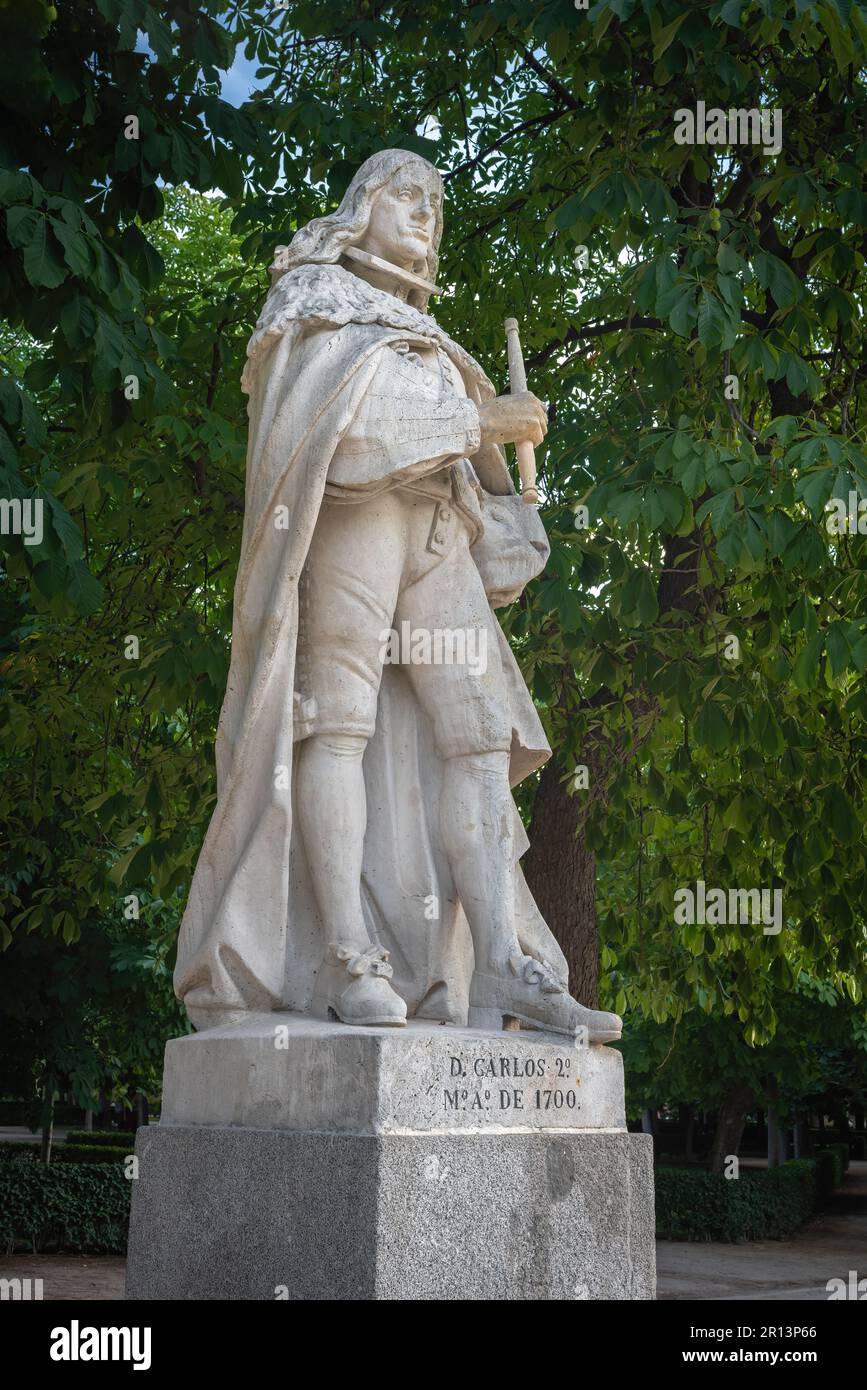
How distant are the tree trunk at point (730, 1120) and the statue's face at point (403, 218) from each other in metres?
22.1

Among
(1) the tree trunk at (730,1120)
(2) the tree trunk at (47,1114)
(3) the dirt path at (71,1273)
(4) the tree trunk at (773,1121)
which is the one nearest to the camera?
(3) the dirt path at (71,1273)

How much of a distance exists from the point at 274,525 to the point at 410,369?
2.13 feet

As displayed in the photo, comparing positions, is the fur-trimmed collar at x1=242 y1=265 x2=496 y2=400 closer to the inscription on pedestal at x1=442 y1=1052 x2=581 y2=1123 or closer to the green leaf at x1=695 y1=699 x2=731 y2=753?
the inscription on pedestal at x1=442 y1=1052 x2=581 y2=1123

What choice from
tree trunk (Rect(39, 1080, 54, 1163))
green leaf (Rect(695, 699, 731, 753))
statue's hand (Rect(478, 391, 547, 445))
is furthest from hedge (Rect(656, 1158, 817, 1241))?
statue's hand (Rect(478, 391, 547, 445))

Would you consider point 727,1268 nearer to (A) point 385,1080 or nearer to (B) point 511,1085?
(B) point 511,1085

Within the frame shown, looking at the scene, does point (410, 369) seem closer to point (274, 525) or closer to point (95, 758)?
point (274, 525)

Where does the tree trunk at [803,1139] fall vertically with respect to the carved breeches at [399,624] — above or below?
below

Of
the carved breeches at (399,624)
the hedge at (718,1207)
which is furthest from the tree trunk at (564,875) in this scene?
the hedge at (718,1207)

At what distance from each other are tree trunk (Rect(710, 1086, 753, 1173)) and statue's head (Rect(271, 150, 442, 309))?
72.4ft

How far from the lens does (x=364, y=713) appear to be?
4.86 meters

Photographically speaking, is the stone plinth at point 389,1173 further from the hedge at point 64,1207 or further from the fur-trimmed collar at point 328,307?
the hedge at point 64,1207

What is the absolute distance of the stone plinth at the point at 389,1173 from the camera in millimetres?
4043

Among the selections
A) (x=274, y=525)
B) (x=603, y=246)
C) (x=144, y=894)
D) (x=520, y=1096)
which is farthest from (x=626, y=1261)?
(x=144, y=894)

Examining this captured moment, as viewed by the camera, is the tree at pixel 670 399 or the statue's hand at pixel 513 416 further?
the tree at pixel 670 399
